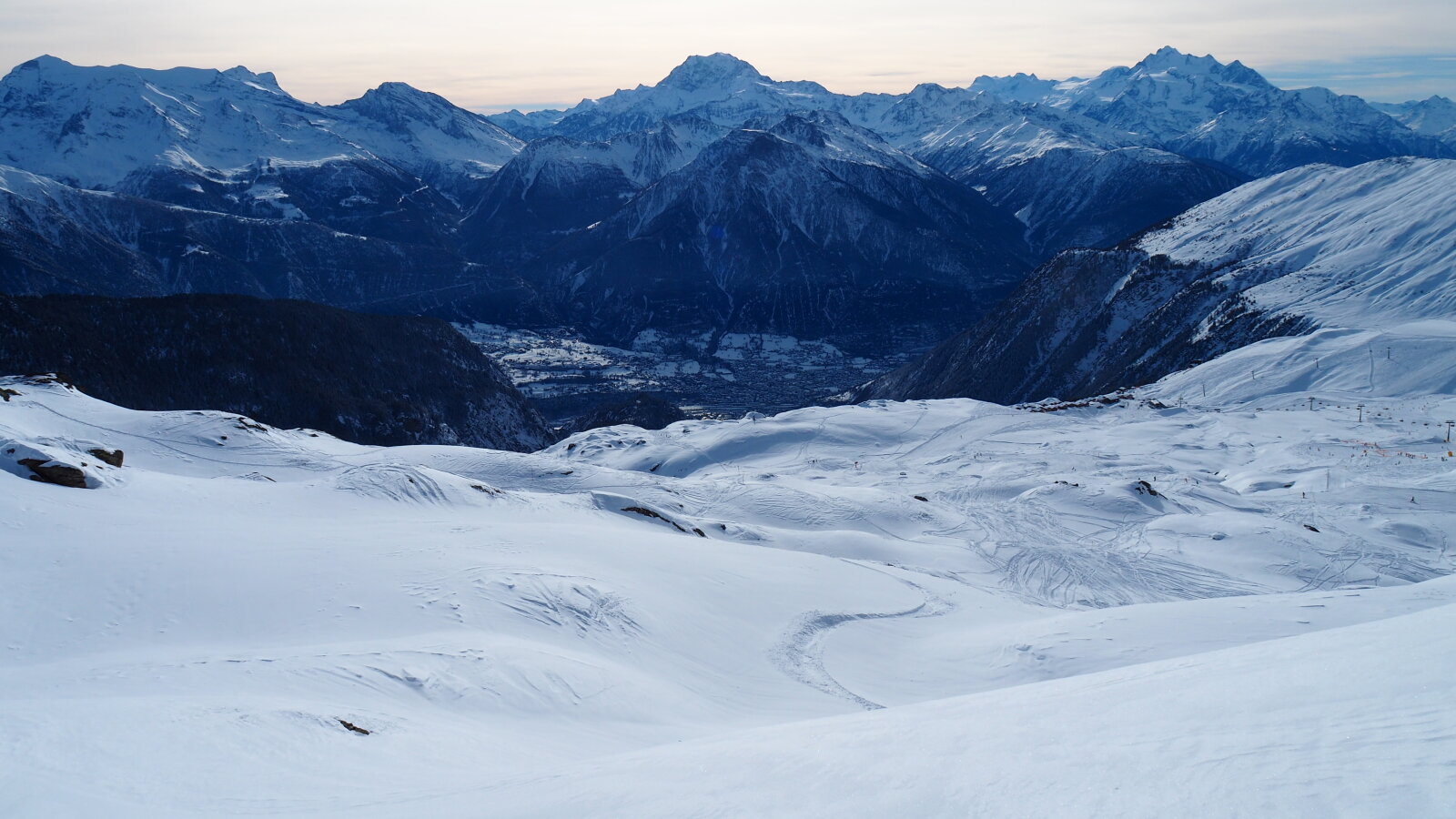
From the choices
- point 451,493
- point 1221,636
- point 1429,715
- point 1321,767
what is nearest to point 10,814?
point 1321,767

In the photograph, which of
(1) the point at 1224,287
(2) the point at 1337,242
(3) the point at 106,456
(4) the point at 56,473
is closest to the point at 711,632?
(4) the point at 56,473

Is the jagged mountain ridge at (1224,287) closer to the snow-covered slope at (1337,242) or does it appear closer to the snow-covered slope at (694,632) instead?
the snow-covered slope at (1337,242)

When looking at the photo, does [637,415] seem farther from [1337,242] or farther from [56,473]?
[56,473]

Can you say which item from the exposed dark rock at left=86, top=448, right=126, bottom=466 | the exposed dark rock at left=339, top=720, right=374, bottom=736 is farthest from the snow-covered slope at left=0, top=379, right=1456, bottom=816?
the exposed dark rock at left=86, top=448, right=126, bottom=466

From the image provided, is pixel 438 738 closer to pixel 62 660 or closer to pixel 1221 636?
pixel 62 660

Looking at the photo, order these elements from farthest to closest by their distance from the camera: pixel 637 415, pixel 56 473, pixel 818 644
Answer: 1. pixel 637 415
2. pixel 56 473
3. pixel 818 644

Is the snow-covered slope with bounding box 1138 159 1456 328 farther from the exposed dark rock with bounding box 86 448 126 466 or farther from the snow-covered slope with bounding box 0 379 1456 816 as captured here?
the exposed dark rock with bounding box 86 448 126 466
